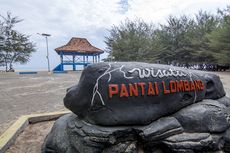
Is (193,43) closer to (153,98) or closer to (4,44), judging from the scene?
(4,44)

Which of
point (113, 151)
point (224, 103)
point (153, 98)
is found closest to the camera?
point (113, 151)

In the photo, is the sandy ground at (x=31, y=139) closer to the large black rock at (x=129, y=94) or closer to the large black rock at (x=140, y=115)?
the large black rock at (x=140, y=115)

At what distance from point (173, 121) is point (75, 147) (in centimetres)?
94

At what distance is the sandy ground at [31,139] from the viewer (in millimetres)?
2555

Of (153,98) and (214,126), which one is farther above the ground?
(153,98)

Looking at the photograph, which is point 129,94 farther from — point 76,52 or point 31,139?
point 76,52

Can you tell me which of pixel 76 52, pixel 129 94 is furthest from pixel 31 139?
pixel 76 52

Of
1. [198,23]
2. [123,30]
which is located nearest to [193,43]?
[198,23]

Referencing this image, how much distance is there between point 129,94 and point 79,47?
70.3ft

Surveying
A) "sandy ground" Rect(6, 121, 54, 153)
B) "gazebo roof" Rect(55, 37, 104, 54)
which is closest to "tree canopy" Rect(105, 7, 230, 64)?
"gazebo roof" Rect(55, 37, 104, 54)

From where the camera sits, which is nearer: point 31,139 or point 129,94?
point 129,94

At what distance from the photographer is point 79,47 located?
22.6m

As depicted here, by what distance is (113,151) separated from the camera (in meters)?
1.77

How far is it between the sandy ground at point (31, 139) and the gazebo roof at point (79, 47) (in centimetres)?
1818
